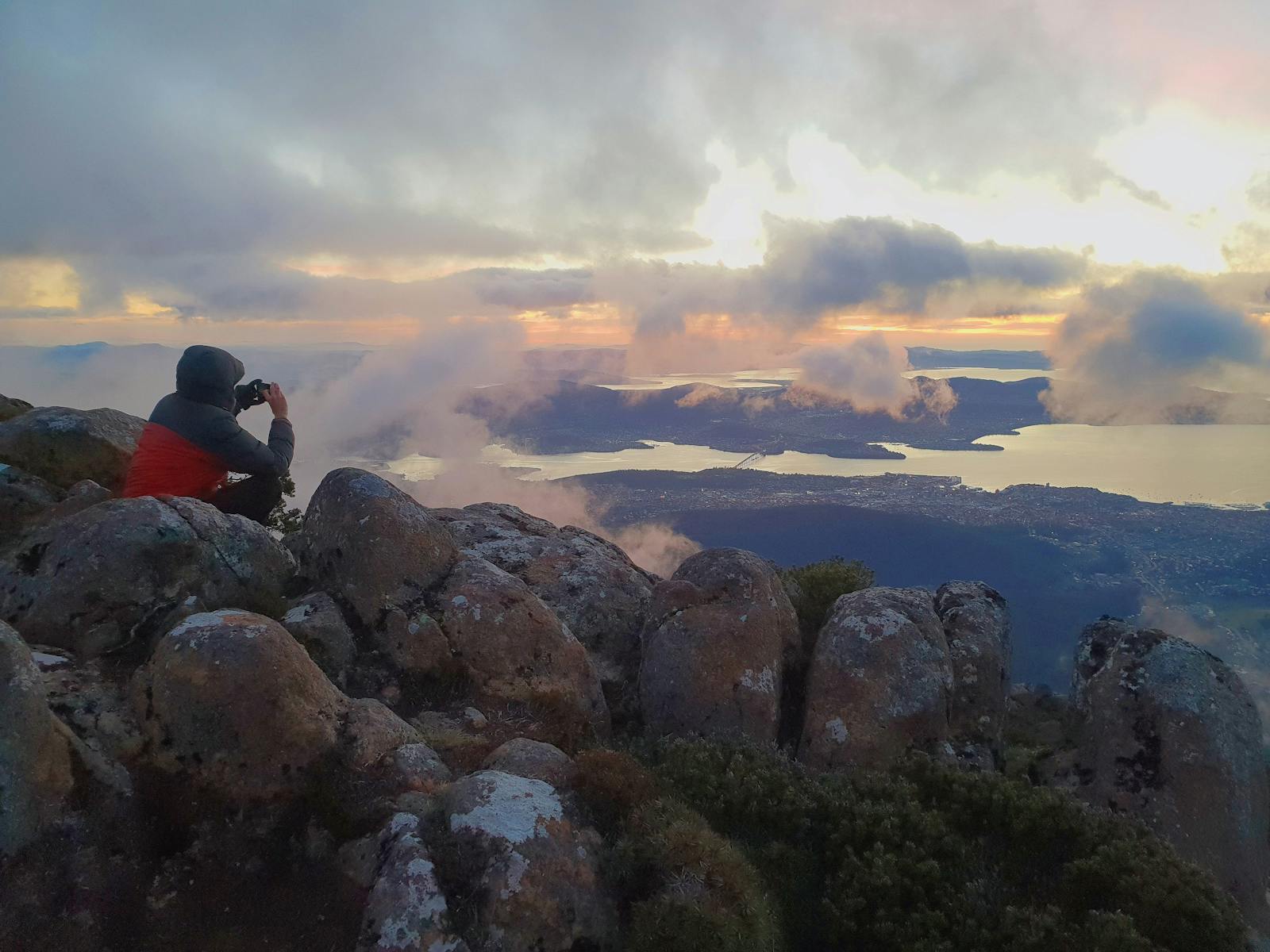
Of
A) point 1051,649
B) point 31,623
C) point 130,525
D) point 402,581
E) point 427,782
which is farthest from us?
point 1051,649

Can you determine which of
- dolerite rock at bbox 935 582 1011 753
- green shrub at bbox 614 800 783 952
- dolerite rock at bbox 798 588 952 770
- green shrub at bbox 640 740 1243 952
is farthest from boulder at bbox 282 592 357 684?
dolerite rock at bbox 935 582 1011 753

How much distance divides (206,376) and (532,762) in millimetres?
9115

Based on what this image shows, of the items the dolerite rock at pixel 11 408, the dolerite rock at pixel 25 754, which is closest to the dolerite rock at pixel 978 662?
the dolerite rock at pixel 25 754

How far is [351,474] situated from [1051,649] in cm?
17403

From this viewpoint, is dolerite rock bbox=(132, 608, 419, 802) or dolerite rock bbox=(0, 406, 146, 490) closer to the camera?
dolerite rock bbox=(132, 608, 419, 802)

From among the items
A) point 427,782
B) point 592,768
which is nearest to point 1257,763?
point 592,768

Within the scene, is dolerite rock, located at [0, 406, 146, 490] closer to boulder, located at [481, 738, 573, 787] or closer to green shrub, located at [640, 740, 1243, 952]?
boulder, located at [481, 738, 573, 787]

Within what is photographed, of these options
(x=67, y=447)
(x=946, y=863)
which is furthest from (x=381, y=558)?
(x=946, y=863)

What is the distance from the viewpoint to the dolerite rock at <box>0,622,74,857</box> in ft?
23.7

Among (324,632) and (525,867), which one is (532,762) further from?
(324,632)

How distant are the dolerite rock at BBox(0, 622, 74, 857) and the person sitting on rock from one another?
558 centimetres

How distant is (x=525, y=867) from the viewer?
25.0 feet

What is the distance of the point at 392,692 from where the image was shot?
1259 cm

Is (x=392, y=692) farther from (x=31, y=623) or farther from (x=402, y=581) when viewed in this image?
(x=31, y=623)
